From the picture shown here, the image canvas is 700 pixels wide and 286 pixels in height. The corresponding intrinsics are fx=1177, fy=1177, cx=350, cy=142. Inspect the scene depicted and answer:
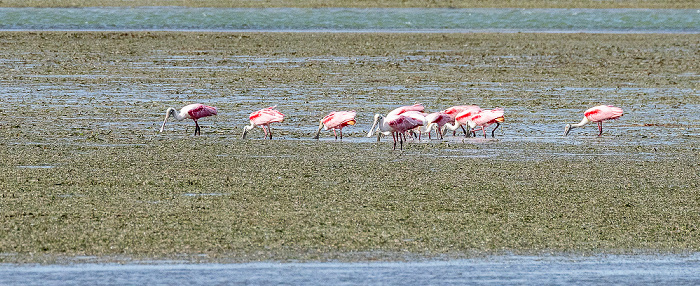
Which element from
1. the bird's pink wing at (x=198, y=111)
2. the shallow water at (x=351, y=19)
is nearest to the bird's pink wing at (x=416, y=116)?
the bird's pink wing at (x=198, y=111)

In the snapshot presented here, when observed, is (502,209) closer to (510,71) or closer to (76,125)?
(76,125)

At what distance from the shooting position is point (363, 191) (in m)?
9.55

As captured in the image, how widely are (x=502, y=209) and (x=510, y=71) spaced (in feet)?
49.5

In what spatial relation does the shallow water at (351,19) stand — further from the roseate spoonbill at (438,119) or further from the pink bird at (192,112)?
the roseate spoonbill at (438,119)

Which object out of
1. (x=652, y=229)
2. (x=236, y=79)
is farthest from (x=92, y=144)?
(x=236, y=79)

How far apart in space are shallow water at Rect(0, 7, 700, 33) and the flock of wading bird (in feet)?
78.2

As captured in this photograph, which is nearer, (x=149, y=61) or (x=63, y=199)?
(x=63, y=199)

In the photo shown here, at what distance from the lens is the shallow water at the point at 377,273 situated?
21.5ft

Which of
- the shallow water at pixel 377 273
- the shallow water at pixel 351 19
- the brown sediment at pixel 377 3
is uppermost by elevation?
the brown sediment at pixel 377 3

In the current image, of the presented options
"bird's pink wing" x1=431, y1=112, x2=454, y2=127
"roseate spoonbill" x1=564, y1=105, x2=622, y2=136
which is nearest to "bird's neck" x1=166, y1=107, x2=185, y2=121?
"bird's pink wing" x1=431, y1=112, x2=454, y2=127

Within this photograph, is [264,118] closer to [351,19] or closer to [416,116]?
[416,116]

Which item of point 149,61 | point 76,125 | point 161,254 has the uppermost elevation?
point 149,61

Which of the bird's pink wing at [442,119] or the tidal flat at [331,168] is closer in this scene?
the tidal flat at [331,168]

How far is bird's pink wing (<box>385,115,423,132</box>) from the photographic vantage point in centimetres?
1308
